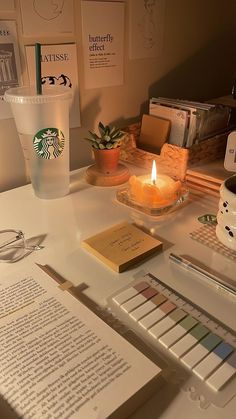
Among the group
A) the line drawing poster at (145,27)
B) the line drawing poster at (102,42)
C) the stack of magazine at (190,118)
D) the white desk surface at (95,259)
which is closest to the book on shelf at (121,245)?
the white desk surface at (95,259)

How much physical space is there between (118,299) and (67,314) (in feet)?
0.24

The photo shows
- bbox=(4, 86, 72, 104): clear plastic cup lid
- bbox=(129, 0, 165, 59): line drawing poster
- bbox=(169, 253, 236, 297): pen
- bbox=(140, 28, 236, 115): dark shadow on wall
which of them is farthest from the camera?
bbox=(140, 28, 236, 115): dark shadow on wall

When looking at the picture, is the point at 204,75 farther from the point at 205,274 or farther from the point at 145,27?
the point at 205,274

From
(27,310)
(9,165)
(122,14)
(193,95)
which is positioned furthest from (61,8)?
(27,310)

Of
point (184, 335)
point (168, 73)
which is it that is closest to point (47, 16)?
point (168, 73)

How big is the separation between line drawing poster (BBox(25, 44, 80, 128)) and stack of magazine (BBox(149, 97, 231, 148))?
22cm

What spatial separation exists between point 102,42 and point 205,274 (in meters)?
0.63

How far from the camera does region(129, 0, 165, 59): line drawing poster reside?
0.92m

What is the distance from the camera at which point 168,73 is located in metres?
1.07

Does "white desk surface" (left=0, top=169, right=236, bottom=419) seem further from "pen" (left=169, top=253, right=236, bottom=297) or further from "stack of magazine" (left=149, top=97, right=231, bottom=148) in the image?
"stack of magazine" (left=149, top=97, right=231, bottom=148)

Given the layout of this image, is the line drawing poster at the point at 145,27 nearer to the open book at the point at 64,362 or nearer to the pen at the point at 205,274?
the pen at the point at 205,274

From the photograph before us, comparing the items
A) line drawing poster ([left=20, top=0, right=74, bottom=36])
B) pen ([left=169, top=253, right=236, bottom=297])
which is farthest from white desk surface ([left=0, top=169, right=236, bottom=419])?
line drawing poster ([left=20, top=0, right=74, bottom=36])

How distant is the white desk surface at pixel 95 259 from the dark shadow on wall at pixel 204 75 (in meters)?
0.44

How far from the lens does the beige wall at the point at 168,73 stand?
32.5 inches
